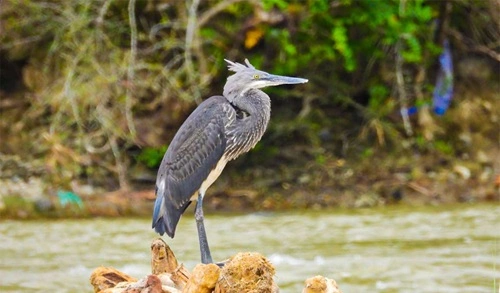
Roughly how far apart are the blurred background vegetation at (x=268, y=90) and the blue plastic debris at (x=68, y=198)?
0.15 metres

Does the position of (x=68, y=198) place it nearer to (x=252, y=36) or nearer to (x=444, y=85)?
(x=252, y=36)

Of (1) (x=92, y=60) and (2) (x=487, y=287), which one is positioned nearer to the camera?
(2) (x=487, y=287)

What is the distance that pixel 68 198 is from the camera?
39.8 ft

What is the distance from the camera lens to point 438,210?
38.1 feet

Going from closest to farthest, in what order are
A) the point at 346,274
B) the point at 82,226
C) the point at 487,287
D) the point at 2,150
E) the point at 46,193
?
the point at 487,287 < the point at 346,274 < the point at 82,226 < the point at 46,193 < the point at 2,150

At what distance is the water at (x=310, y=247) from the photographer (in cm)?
868

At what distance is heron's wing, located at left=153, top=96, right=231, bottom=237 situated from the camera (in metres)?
6.20

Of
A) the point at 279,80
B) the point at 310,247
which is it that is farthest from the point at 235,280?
the point at 310,247

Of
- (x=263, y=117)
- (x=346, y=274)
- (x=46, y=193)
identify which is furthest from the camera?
(x=46, y=193)

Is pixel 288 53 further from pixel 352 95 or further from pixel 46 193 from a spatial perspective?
pixel 46 193

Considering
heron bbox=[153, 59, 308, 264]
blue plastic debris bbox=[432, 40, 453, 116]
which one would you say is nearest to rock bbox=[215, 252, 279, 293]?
heron bbox=[153, 59, 308, 264]

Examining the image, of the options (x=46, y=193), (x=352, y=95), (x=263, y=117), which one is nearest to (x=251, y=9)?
(x=352, y=95)

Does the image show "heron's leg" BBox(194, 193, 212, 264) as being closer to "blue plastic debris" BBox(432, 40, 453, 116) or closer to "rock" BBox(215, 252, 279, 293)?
"rock" BBox(215, 252, 279, 293)

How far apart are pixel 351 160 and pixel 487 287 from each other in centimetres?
488
